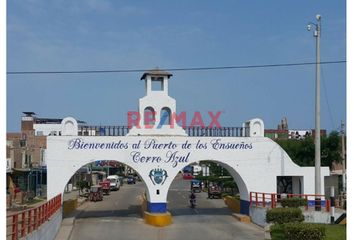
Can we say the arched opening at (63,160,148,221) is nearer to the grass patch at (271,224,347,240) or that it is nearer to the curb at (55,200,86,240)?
the curb at (55,200,86,240)

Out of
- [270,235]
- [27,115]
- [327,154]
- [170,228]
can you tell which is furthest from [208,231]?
[27,115]

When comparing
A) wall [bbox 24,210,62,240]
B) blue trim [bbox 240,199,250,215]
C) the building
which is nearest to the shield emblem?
blue trim [bbox 240,199,250,215]

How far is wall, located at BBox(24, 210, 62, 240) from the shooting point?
1572 centimetres

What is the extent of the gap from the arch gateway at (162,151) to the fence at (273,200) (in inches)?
18.4

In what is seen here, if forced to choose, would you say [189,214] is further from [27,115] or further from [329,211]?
[27,115]

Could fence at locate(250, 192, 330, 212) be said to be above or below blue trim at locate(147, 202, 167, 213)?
above

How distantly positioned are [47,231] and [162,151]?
941cm

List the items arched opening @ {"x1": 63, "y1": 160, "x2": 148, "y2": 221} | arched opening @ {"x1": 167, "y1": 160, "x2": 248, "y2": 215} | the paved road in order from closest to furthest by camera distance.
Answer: the paved road < arched opening @ {"x1": 167, "y1": 160, "x2": 248, "y2": 215} < arched opening @ {"x1": 63, "y1": 160, "x2": 148, "y2": 221}

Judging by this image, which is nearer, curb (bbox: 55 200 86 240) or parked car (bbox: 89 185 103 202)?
curb (bbox: 55 200 86 240)

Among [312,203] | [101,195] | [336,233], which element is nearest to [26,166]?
[101,195]

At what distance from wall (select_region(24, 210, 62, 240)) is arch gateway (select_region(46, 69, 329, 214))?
13.0ft

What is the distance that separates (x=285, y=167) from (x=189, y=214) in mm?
6742

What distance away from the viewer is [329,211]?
82.5 ft

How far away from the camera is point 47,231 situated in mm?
19203
